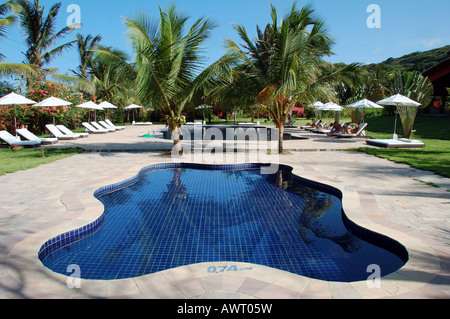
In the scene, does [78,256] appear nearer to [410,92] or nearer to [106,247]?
[106,247]

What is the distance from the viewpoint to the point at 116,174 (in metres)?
8.83

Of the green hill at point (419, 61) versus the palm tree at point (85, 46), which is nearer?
the palm tree at point (85, 46)

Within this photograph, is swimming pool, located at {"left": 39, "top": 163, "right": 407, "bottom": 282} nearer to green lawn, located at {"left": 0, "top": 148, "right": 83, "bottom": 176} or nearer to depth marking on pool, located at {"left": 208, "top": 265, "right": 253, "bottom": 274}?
depth marking on pool, located at {"left": 208, "top": 265, "right": 253, "bottom": 274}

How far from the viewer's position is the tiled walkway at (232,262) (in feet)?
10.2

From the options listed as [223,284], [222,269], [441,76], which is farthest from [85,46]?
[223,284]

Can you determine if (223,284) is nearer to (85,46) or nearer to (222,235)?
(222,235)

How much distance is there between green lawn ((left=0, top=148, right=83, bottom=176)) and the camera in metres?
9.56

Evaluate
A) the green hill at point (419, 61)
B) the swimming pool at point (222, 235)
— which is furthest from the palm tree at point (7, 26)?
the green hill at point (419, 61)

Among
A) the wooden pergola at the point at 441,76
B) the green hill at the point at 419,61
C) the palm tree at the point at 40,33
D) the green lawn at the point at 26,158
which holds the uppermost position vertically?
the green hill at the point at 419,61

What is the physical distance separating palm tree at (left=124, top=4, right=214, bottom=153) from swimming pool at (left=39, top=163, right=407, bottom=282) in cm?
404

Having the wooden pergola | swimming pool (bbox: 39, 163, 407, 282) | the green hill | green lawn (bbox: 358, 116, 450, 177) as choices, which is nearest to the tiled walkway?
swimming pool (bbox: 39, 163, 407, 282)

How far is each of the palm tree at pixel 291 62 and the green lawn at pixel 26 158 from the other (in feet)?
24.7

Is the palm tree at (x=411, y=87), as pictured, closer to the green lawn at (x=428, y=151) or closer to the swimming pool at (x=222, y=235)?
the green lawn at (x=428, y=151)

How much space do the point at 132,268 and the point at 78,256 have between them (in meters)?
0.91
